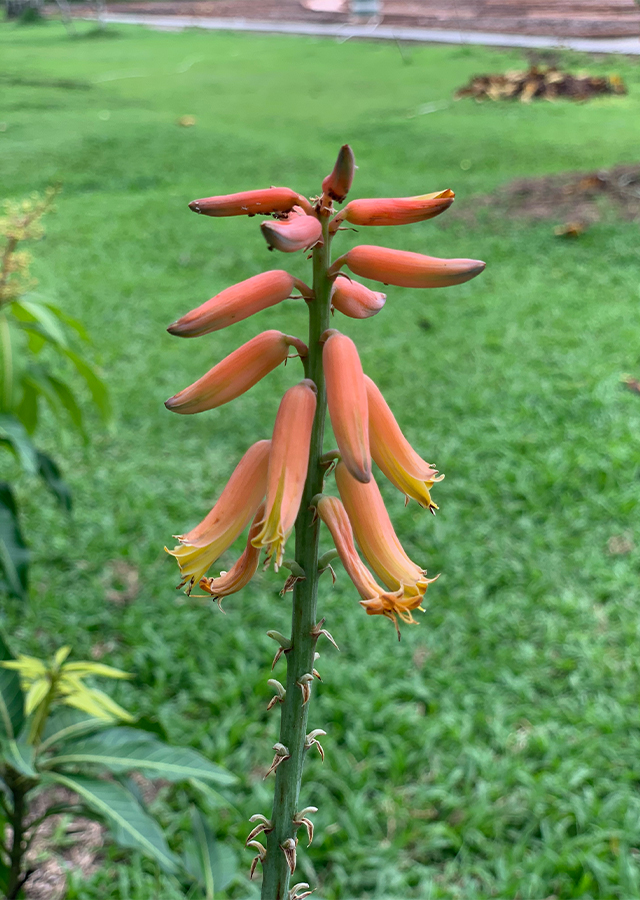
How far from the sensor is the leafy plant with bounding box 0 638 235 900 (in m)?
1.73

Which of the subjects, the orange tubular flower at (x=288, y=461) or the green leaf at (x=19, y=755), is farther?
the green leaf at (x=19, y=755)

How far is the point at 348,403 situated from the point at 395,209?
0.72 ft

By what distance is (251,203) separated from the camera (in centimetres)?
76

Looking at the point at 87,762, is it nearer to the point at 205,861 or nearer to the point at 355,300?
the point at 205,861

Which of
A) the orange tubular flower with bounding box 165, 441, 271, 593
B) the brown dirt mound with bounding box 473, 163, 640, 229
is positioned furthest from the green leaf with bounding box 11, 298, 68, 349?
the brown dirt mound with bounding box 473, 163, 640, 229

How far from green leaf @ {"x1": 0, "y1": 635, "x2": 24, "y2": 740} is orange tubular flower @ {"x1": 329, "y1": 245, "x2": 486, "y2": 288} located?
1.40 metres

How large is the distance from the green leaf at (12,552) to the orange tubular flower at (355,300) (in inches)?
61.3

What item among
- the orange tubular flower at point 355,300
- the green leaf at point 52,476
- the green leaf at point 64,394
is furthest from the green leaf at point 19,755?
the orange tubular flower at point 355,300

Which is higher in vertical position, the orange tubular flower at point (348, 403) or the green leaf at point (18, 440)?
the orange tubular flower at point (348, 403)

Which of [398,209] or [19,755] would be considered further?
[19,755]

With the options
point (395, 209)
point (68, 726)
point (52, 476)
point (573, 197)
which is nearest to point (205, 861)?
point (68, 726)

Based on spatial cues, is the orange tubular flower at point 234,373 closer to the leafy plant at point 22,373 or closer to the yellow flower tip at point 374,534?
the yellow flower tip at point 374,534

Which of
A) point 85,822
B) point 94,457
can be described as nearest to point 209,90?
point 94,457

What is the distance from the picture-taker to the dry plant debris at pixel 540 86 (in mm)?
12031
